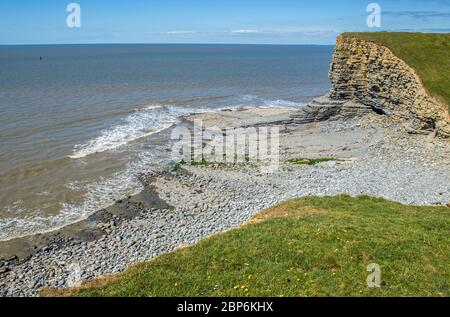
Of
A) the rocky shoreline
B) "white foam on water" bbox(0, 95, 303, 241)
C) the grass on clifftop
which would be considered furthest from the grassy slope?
the grass on clifftop

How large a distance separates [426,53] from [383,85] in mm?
5703

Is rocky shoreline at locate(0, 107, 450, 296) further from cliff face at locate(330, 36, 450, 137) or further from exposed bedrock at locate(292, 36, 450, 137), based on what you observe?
exposed bedrock at locate(292, 36, 450, 137)

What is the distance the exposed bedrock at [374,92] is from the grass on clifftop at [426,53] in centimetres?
67

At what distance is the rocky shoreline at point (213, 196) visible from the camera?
2348 centimetres

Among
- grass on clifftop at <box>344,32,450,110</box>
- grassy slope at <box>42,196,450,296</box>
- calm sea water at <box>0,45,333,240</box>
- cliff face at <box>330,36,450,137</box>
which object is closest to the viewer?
grassy slope at <box>42,196,450,296</box>

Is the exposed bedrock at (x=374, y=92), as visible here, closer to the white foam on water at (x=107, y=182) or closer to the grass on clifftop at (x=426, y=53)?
the grass on clifftop at (x=426, y=53)

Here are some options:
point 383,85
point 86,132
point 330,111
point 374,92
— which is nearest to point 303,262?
point 383,85

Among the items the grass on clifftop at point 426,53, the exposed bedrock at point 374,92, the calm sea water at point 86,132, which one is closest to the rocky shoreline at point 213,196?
the exposed bedrock at point 374,92

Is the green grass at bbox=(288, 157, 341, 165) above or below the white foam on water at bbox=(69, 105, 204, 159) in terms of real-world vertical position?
below

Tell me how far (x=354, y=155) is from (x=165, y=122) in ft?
104

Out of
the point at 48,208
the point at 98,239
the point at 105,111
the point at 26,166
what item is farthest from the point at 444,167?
the point at 105,111

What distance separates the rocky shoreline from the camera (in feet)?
77.0

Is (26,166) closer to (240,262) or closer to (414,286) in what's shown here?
(240,262)

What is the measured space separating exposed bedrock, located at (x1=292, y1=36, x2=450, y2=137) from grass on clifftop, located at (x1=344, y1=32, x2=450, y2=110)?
0.67m
